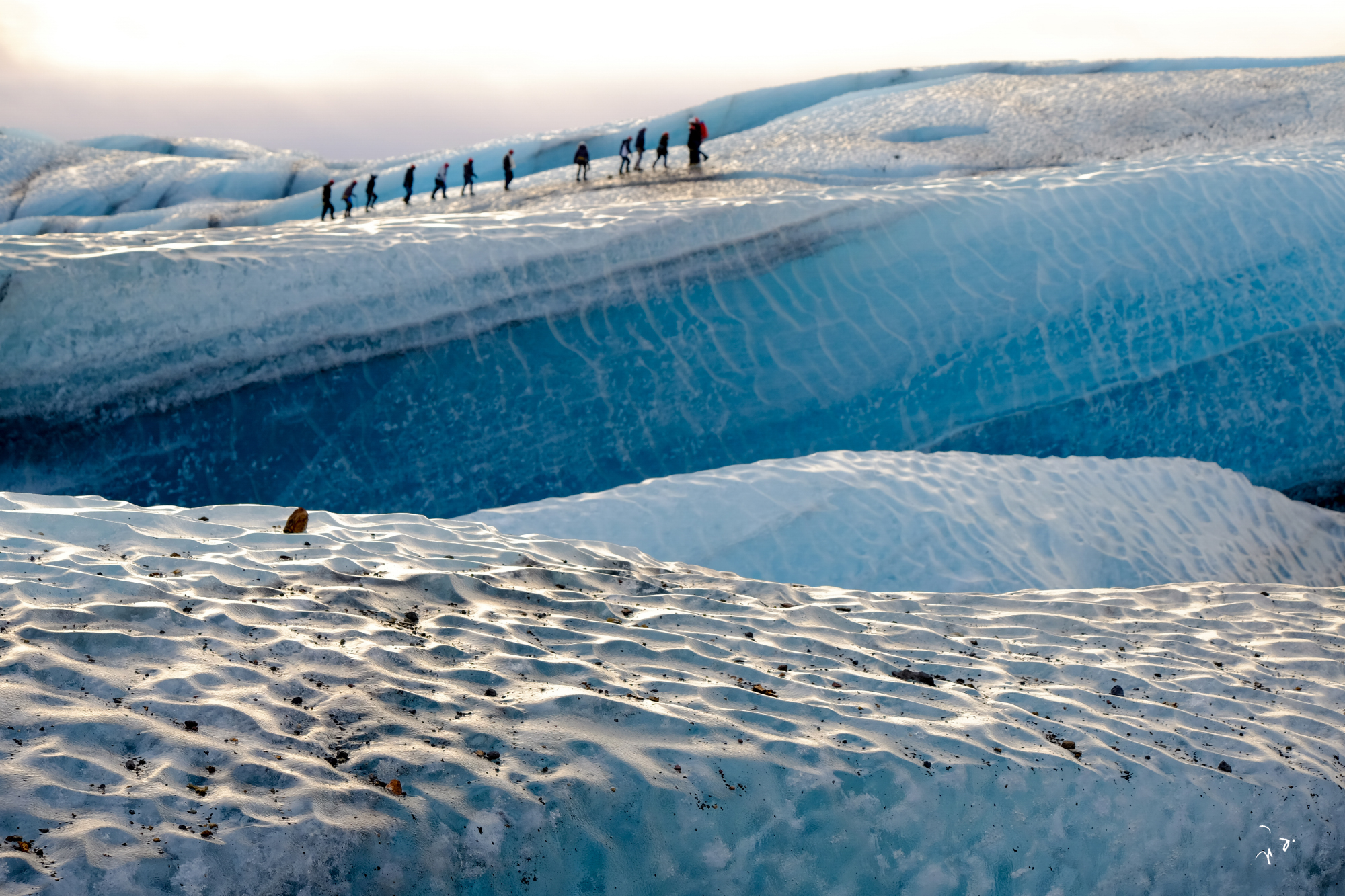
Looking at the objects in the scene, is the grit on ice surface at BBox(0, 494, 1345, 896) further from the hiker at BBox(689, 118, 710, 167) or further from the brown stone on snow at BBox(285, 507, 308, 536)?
Result: the hiker at BBox(689, 118, 710, 167)

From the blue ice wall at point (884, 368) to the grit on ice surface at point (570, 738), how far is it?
326 centimetres

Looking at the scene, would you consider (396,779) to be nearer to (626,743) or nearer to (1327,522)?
(626,743)

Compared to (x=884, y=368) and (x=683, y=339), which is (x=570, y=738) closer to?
(x=683, y=339)

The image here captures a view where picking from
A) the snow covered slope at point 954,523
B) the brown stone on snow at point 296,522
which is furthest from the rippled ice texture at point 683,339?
the brown stone on snow at point 296,522

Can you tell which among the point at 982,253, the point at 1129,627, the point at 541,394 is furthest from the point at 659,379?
the point at 1129,627

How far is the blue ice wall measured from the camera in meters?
7.54

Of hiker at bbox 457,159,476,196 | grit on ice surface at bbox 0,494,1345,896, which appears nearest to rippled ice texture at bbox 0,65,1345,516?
grit on ice surface at bbox 0,494,1345,896

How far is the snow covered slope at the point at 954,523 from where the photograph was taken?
20.1 ft

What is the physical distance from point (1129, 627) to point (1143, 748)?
1.52m

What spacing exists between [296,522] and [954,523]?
422 cm

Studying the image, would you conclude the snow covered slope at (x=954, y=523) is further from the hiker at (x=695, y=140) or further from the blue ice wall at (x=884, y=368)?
the hiker at (x=695, y=140)

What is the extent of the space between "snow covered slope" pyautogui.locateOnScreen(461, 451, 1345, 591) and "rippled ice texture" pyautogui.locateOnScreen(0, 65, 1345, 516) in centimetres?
104

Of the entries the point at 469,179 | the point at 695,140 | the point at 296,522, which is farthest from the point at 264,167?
the point at 296,522

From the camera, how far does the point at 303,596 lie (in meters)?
3.51
